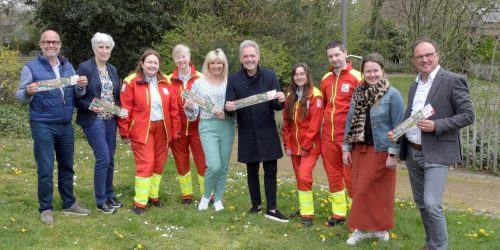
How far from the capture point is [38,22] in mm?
21422

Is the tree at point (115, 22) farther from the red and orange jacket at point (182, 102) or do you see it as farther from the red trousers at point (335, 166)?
the red trousers at point (335, 166)

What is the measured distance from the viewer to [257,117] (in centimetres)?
639

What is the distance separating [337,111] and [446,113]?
4.95ft

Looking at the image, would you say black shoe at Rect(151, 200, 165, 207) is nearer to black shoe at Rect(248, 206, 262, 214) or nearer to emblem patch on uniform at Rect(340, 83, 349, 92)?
black shoe at Rect(248, 206, 262, 214)

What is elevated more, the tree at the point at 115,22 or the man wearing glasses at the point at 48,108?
the tree at the point at 115,22

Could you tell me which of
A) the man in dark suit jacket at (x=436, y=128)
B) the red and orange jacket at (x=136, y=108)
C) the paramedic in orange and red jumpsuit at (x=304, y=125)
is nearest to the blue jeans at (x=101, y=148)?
the red and orange jacket at (x=136, y=108)

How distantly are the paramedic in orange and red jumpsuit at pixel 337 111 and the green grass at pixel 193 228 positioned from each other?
1.97ft

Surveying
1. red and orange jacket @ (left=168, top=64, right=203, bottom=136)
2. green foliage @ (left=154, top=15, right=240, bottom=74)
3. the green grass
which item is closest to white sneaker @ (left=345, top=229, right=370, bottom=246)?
the green grass

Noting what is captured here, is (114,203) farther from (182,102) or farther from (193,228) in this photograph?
(182,102)

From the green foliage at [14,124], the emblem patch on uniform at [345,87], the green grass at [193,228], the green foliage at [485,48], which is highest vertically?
the green foliage at [485,48]

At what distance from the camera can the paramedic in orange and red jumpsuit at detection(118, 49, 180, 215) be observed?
6574mm

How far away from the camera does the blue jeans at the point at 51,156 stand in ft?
19.8

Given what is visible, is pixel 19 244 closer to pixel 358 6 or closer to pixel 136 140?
pixel 136 140

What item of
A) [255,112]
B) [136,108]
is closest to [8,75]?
[136,108]
